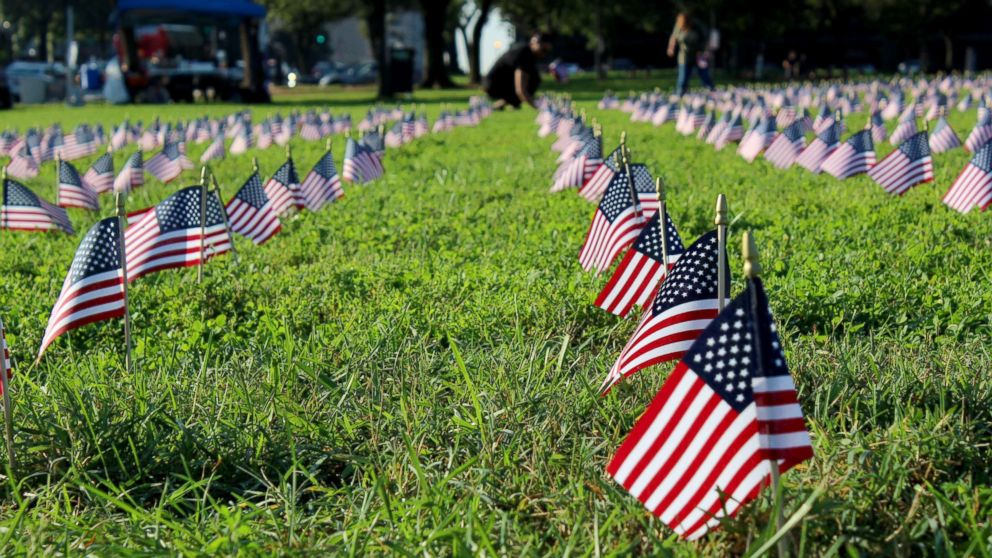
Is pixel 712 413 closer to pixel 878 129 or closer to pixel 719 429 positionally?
pixel 719 429

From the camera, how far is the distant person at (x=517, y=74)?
2217 cm

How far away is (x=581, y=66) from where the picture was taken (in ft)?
319

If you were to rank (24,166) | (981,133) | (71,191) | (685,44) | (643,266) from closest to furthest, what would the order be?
1. (643,266)
2. (71,191)
3. (981,133)
4. (24,166)
5. (685,44)

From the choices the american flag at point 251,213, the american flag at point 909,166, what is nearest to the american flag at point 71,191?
the american flag at point 251,213

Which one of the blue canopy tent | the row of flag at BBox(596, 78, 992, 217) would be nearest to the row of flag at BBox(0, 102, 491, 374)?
the row of flag at BBox(596, 78, 992, 217)

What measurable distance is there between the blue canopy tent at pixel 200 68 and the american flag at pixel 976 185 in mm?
29557

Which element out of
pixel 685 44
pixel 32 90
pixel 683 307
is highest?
pixel 685 44

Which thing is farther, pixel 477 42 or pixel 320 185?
pixel 477 42

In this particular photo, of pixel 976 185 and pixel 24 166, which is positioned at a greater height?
pixel 976 185

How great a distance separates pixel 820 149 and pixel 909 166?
1.67 m

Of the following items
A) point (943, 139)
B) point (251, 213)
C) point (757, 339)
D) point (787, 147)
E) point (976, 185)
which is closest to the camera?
point (757, 339)

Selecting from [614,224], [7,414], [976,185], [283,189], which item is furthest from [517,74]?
[7,414]

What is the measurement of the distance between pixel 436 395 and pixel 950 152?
838 cm

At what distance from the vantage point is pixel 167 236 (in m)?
5.45
